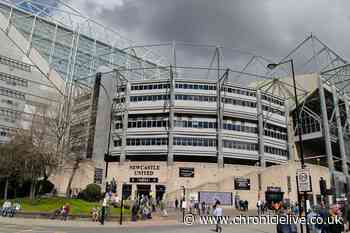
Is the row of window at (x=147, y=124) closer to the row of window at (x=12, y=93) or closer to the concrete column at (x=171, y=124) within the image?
the concrete column at (x=171, y=124)

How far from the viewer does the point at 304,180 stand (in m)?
13.6

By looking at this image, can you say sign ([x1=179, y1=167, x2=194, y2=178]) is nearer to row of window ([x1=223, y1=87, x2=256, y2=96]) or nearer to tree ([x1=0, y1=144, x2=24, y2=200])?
row of window ([x1=223, y1=87, x2=256, y2=96])

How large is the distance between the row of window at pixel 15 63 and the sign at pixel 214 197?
4553 centimetres

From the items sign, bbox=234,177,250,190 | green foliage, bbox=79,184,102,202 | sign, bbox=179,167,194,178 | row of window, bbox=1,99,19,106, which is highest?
row of window, bbox=1,99,19,106

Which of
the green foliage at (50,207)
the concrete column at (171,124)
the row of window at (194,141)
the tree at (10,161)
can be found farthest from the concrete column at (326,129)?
the tree at (10,161)

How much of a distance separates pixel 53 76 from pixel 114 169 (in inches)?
1150

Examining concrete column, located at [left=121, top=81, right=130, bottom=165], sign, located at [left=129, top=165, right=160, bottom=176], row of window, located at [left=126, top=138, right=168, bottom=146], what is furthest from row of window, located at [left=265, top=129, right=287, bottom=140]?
concrete column, located at [left=121, top=81, right=130, bottom=165]

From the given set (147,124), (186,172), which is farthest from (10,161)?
(186,172)

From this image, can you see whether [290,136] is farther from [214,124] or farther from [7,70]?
[7,70]

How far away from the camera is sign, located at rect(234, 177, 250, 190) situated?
47375mm

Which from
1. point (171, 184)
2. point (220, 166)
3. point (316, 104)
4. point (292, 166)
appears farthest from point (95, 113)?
point (316, 104)

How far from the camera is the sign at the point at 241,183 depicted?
4738 cm

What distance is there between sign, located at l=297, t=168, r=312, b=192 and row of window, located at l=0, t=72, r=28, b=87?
61428mm

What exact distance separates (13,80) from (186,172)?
1550 inches
